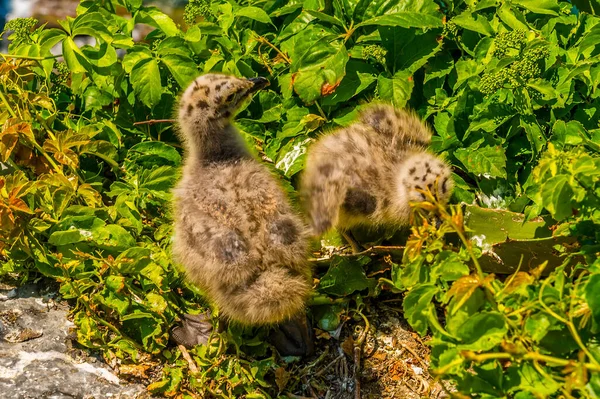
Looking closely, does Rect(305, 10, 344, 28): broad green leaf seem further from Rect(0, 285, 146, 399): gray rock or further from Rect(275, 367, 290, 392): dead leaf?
Rect(0, 285, 146, 399): gray rock

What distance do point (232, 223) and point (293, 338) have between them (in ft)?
2.31

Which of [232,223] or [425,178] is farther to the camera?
[425,178]

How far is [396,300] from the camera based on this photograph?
151 inches

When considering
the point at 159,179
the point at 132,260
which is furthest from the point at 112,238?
the point at 159,179

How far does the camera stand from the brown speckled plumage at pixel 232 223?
10.3ft

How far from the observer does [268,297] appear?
10.3ft

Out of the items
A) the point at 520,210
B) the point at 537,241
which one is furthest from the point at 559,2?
the point at 537,241

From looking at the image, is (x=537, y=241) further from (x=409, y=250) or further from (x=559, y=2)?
(x=559, y=2)

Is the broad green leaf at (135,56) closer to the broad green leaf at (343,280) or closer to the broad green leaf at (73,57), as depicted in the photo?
the broad green leaf at (73,57)

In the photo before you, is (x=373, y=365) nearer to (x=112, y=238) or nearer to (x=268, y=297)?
(x=268, y=297)

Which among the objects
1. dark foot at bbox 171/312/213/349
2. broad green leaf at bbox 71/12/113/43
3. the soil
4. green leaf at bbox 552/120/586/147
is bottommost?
the soil

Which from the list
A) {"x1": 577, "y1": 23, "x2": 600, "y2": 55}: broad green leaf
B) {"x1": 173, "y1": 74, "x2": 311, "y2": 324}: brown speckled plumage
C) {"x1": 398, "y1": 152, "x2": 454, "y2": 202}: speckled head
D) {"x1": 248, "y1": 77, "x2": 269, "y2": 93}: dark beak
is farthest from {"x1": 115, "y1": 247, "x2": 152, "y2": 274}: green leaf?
{"x1": 577, "y1": 23, "x2": 600, "y2": 55}: broad green leaf

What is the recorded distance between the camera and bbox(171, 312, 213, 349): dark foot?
3.59 meters

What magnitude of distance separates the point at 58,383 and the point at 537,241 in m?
2.15
